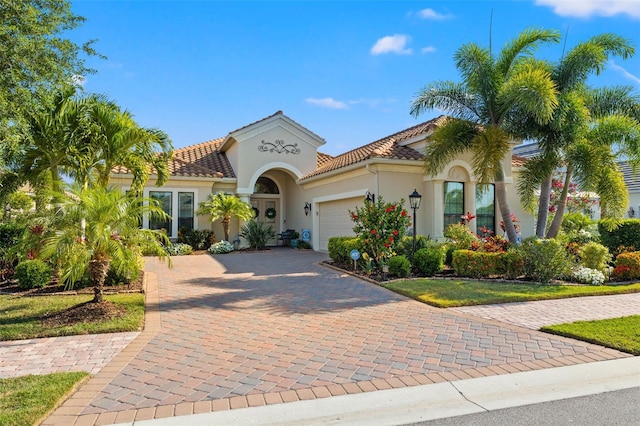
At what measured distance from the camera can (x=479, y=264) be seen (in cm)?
1130

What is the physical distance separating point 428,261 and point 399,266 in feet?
3.27

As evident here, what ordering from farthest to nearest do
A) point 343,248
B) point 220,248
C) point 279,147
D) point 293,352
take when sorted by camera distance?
point 279,147 → point 220,248 → point 343,248 → point 293,352

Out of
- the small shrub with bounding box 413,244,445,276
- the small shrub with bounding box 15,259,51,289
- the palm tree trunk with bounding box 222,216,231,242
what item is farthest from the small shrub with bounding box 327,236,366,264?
the small shrub with bounding box 15,259,51,289

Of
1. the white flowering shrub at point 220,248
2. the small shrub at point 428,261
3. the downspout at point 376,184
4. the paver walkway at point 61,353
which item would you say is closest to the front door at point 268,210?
the white flowering shrub at point 220,248

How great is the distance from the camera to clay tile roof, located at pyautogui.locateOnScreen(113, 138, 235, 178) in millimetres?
19786

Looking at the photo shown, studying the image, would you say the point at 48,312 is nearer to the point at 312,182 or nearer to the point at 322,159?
the point at 312,182

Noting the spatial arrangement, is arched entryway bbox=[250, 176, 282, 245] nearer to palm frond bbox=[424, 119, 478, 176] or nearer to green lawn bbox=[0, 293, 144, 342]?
palm frond bbox=[424, 119, 478, 176]

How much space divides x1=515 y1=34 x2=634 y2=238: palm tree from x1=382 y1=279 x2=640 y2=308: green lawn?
3.82 m

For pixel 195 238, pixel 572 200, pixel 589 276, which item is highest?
pixel 572 200

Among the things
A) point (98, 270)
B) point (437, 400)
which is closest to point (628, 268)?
point (437, 400)

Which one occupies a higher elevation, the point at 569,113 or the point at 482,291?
the point at 569,113

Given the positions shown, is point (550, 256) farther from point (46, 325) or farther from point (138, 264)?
point (46, 325)

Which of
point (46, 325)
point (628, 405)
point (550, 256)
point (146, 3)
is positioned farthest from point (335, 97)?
point (628, 405)

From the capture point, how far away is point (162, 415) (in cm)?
382
